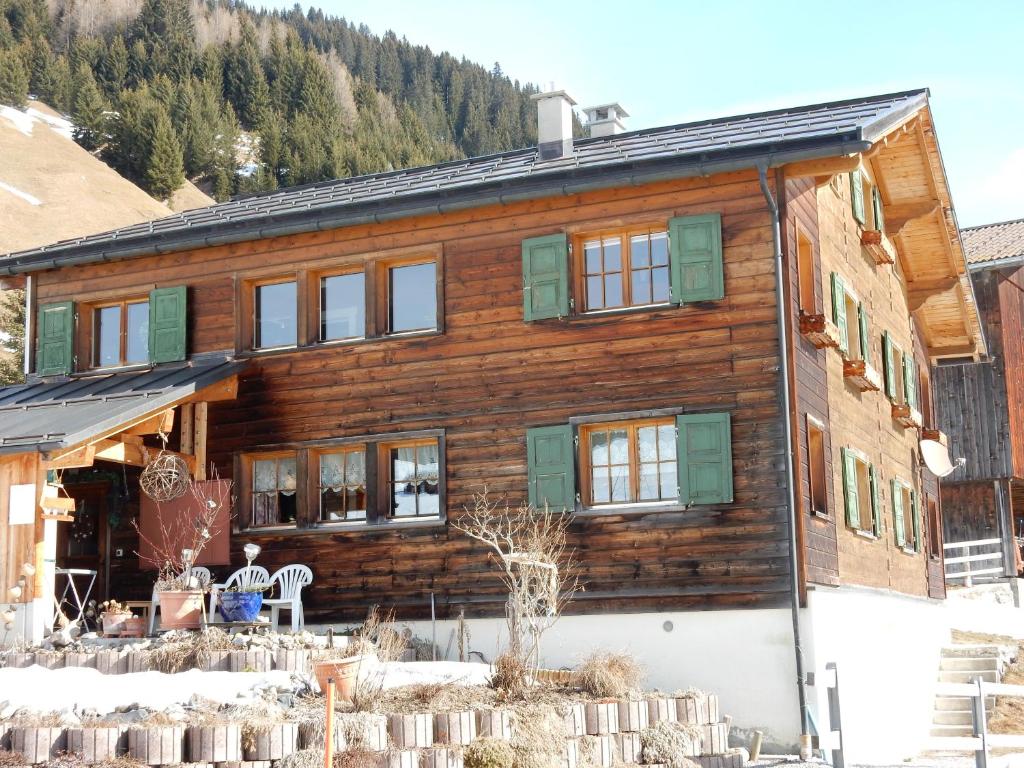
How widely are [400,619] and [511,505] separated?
1786 millimetres

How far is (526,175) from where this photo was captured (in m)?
14.3

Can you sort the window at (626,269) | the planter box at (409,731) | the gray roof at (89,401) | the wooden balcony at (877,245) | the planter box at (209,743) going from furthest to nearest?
the wooden balcony at (877,245) < the window at (626,269) < the gray roof at (89,401) < the planter box at (409,731) < the planter box at (209,743)

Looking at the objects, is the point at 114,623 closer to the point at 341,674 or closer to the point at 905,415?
the point at 341,674

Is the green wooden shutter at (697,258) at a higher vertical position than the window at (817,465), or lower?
higher

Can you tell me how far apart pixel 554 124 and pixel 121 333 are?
5.99m

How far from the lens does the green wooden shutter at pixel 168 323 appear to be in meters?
16.1

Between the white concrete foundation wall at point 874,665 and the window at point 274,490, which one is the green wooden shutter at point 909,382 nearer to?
the white concrete foundation wall at point 874,665

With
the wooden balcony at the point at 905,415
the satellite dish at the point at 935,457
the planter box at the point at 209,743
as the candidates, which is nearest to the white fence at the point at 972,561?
the satellite dish at the point at 935,457

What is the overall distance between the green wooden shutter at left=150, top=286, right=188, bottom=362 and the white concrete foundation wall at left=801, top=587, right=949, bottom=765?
799 centimetres

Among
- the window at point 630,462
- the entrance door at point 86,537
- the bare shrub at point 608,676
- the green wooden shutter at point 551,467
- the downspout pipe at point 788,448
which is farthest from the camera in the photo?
Result: the entrance door at point 86,537

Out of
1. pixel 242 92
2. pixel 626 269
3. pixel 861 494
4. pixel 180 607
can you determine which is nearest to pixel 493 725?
pixel 180 607

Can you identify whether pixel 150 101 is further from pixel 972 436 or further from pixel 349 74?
pixel 972 436

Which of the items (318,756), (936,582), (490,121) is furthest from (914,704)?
(490,121)

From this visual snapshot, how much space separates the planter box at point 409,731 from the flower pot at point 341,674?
75 cm
